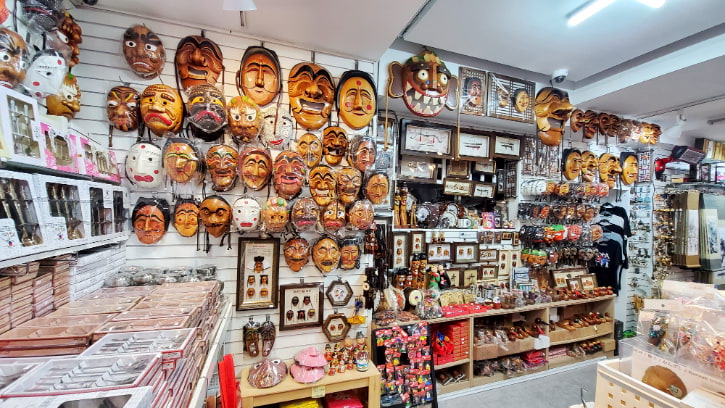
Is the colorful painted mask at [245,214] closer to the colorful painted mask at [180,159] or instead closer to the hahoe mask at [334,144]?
the colorful painted mask at [180,159]

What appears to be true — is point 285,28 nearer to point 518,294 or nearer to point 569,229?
point 518,294

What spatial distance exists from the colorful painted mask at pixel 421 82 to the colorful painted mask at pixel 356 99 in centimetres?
29

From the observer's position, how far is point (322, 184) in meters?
2.08

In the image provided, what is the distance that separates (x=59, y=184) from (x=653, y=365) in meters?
2.37

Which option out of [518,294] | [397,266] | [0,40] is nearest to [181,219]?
[0,40]

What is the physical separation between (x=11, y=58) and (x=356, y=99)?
1735 mm

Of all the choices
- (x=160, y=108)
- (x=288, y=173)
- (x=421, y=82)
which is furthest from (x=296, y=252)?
(x=421, y=82)

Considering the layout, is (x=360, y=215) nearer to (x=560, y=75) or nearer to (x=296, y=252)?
(x=296, y=252)

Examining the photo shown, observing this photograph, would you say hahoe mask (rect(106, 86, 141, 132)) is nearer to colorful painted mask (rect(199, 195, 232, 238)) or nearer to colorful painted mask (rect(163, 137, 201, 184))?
colorful painted mask (rect(163, 137, 201, 184))

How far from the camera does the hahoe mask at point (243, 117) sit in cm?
189

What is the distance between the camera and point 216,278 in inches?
76.9

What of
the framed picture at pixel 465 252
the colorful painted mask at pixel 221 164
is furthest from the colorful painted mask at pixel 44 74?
the framed picture at pixel 465 252

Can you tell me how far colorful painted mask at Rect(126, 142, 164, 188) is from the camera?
1724 mm

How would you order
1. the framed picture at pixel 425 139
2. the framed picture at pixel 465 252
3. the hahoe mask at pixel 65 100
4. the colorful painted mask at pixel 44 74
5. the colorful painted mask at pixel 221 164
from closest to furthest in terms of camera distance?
the colorful painted mask at pixel 44 74 < the hahoe mask at pixel 65 100 < the colorful painted mask at pixel 221 164 < the framed picture at pixel 425 139 < the framed picture at pixel 465 252
